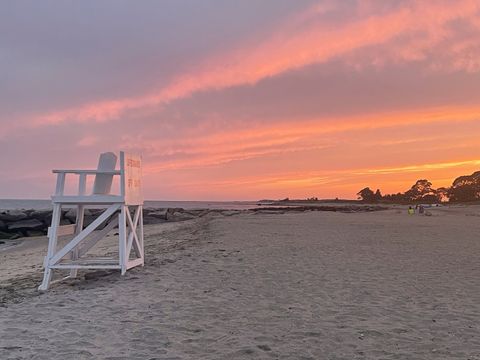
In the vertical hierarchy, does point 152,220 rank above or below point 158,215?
below

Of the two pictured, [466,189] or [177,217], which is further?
[466,189]

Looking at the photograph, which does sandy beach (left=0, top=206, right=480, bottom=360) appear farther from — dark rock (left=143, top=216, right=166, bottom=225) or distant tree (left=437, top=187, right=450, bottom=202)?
distant tree (left=437, top=187, right=450, bottom=202)

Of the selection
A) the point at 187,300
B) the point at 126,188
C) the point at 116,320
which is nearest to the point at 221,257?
the point at 126,188

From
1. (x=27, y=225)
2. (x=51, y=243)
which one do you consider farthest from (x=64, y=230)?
(x=27, y=225)

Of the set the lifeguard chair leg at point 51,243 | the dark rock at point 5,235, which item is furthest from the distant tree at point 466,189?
the lifeguard chair leg at point 51,243

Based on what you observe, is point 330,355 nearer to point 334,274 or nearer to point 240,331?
point 240,331

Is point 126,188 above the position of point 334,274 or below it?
above

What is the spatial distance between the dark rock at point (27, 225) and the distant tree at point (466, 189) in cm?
9309

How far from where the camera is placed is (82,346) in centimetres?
495

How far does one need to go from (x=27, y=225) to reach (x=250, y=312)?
33.2 meters

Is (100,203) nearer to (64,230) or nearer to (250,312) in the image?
(64,230)

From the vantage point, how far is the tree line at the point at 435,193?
10612cm

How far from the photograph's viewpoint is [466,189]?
107 meters

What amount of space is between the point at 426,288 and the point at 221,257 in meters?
5.16
